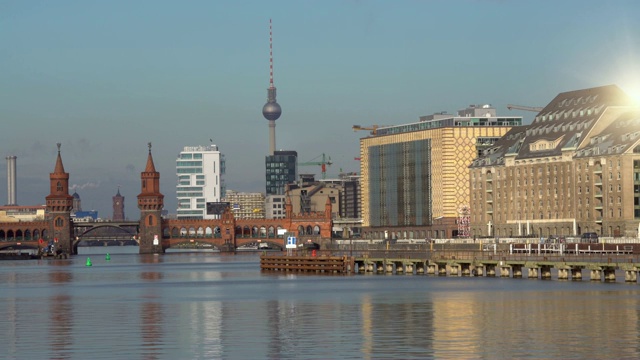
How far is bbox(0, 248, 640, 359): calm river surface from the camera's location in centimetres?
6950

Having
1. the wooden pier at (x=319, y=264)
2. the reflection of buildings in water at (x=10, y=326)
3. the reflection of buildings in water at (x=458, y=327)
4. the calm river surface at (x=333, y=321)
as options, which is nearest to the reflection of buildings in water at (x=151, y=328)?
the calm river surface at (x=333, y=321)

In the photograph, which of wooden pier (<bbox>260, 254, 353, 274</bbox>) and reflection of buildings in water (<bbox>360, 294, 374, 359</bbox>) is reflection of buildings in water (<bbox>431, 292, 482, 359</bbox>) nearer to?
reflection of buildings in water (<bbox>360, 294, 374, 359</bbox>)

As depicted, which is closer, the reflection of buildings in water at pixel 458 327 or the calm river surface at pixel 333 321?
the reflection of buildings in water at pixel 458 327

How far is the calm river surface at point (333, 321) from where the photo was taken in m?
69.5

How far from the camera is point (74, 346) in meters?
73.4

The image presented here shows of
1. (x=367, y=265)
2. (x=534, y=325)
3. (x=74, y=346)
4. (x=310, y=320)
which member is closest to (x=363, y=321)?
(x=310, y=320)

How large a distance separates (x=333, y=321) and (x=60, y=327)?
16341 millimetres

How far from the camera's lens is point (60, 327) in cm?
8619

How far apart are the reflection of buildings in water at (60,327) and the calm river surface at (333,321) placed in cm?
10

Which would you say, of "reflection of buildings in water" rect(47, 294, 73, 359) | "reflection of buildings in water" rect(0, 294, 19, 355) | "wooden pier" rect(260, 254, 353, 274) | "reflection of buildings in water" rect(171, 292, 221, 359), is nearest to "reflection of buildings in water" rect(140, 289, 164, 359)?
"reflection of buildings in water" rect(171, 292, 221, 359)

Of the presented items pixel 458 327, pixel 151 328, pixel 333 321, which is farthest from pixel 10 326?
pixel 458 327

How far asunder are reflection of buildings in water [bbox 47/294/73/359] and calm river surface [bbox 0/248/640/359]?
0.10 meters

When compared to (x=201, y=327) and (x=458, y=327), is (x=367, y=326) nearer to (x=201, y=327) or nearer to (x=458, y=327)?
(x=458, y=327)

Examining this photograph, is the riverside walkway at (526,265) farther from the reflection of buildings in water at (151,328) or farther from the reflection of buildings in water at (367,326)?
the reflection of buildings in water at (151,328)
